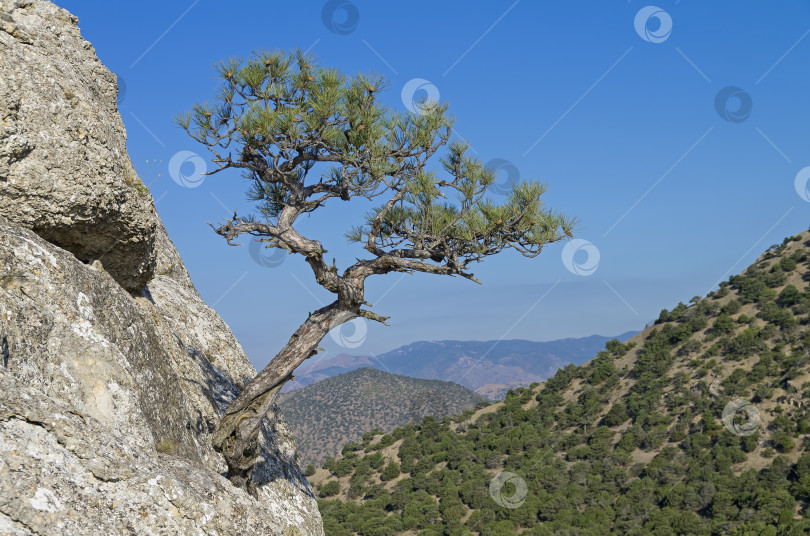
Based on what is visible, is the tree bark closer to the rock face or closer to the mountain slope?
the rock face

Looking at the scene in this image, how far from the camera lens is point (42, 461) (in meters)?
5.40

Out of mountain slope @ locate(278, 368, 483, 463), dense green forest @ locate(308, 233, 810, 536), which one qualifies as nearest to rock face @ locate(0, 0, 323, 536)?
dense green forest @ locate(308, 233, 810, 536)

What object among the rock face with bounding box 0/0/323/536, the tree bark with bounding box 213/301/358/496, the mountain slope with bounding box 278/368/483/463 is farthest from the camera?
the mountain slope with bounding box 278/368/483/463

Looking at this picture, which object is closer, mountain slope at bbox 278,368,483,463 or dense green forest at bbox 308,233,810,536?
dense green forest at bbox 308,233,810,536

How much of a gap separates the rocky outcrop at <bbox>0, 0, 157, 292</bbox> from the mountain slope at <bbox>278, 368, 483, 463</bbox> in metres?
107

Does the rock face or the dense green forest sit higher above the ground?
the dense green forest

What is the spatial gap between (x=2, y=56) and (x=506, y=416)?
256ft

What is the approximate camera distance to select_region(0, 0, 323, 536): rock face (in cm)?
559

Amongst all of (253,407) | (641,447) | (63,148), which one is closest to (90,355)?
(63,148)

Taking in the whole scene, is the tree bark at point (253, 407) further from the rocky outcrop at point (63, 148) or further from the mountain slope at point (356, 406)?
the mountain slope at point (356, 406)

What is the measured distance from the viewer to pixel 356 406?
139625mm

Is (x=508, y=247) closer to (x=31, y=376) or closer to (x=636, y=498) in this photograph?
(x=31, y=376)

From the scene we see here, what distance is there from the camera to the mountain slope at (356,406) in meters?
123

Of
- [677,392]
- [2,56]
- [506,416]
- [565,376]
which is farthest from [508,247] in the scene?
[565,376]
